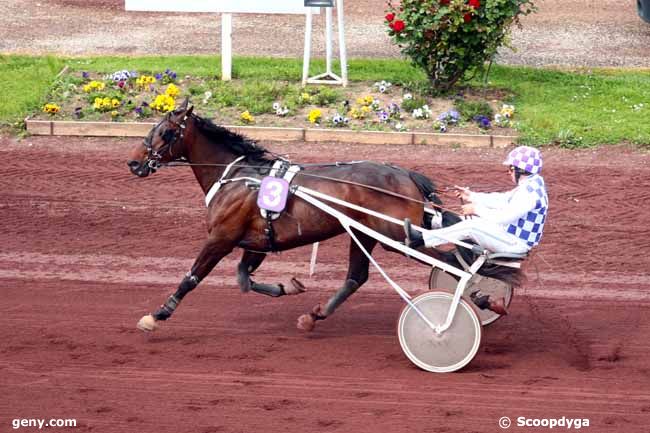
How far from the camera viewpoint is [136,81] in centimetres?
1456

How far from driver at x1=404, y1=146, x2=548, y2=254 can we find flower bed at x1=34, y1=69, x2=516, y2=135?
553cm

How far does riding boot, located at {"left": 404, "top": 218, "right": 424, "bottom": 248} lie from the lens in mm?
8094

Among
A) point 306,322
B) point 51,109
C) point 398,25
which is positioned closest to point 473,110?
point 398,25

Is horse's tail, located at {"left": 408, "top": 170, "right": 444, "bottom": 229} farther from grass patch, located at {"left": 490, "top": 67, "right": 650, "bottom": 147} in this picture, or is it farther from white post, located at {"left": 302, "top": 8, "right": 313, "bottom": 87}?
white post, located at {"left": 302, "top": 8, "right": 313, "bottom": 87}

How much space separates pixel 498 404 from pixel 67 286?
4.24m

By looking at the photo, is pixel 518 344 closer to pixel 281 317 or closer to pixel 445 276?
pixel 445 276

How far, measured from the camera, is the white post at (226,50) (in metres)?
14.9

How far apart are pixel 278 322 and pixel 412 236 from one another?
5.26ft

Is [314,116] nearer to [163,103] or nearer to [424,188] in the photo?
[163,103]

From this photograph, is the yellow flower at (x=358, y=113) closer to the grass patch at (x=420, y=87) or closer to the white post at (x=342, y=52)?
the grass patch at (x=420, y=87)

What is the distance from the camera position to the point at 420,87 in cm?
1452

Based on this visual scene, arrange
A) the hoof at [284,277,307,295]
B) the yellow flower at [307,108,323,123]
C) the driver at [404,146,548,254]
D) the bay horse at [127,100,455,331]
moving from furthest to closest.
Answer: the yellow flower at [307,108,323,123] → the hoof at [284,277,307,295] → the bay horse at [127,100,455,331] → the driver at [404,146,548,254]

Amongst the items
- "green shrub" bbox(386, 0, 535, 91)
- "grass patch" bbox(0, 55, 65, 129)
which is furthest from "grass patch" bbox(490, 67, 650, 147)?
"grass patch" bbox(0, 55, 65, 129)

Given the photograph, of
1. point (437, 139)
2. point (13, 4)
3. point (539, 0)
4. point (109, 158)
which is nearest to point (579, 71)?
point (437, 139)
